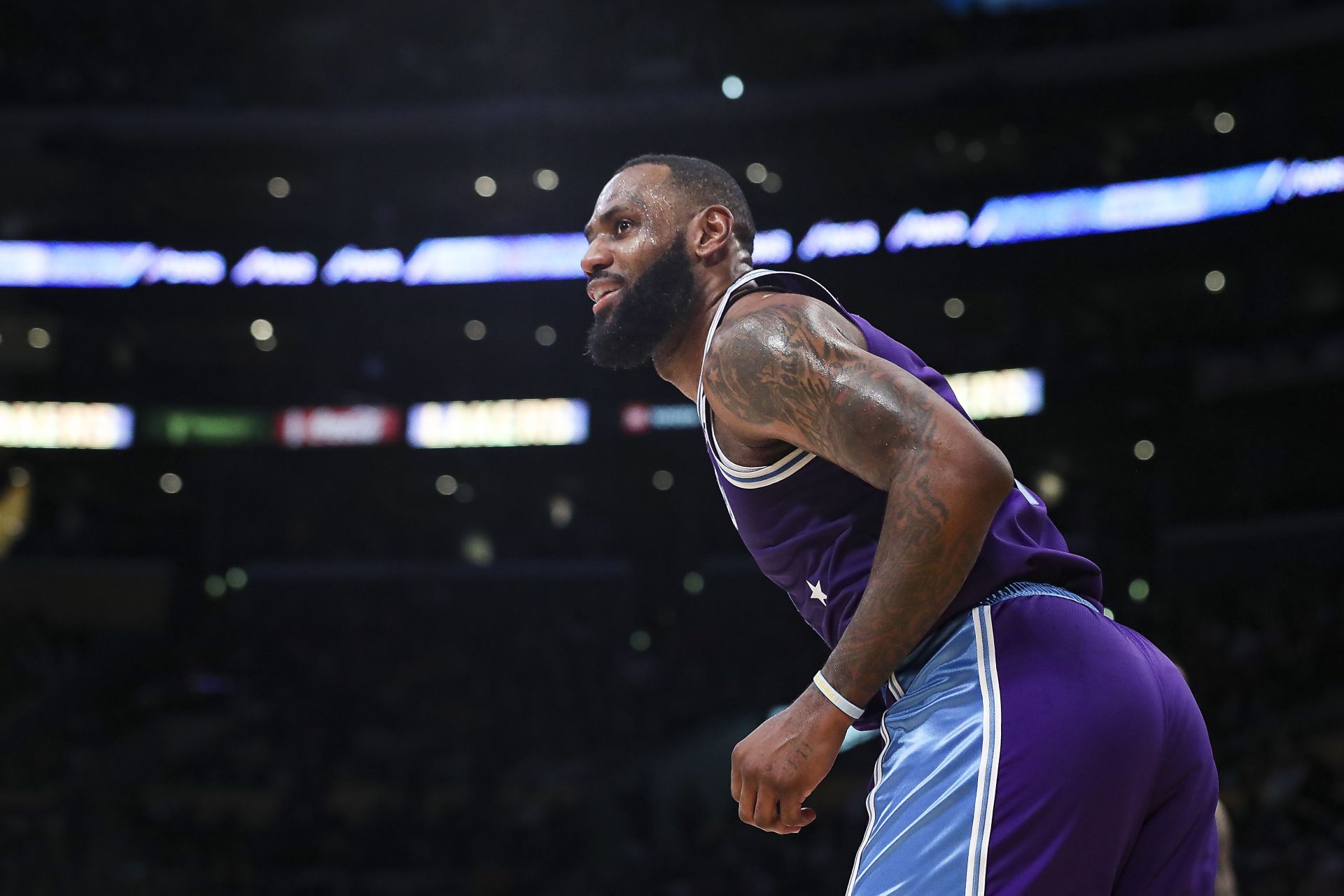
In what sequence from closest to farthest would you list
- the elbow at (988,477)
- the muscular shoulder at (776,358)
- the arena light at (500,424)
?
the elbow at (988,477)
the muscular shoulder at (776,358)
the arena light at (500,424)

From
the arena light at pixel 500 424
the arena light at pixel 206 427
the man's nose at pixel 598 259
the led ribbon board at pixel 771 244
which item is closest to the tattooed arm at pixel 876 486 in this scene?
the man's nose at pixel 598 259

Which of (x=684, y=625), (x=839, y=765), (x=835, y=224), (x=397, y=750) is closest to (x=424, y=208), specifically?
(x=835, y=224)

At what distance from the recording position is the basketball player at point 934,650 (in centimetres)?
204

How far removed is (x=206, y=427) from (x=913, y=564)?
2404cm

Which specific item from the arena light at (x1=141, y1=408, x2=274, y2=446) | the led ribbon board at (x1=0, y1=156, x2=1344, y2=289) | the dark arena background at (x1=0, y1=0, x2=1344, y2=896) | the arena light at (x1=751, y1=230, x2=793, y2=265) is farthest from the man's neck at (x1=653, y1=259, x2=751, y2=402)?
the arena light at (x1=141, y1=408, x2=274, y2=446)

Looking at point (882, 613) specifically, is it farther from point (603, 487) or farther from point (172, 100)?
point (172, 100)

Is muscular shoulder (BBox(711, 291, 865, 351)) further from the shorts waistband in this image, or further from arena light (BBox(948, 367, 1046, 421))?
arena light (BBox(948, 367, 1046, 421))

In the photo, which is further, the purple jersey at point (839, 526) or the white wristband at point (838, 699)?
the purple jersey at point (839, 526)

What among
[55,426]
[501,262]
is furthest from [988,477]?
Result: [55,426]

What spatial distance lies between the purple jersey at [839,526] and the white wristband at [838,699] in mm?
246

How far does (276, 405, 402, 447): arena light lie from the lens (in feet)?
77.0

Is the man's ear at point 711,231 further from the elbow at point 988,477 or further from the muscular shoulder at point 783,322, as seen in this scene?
the elbow at point 988,477

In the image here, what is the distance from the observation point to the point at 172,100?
25125mm

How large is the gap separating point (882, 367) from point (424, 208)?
24.9 meters
